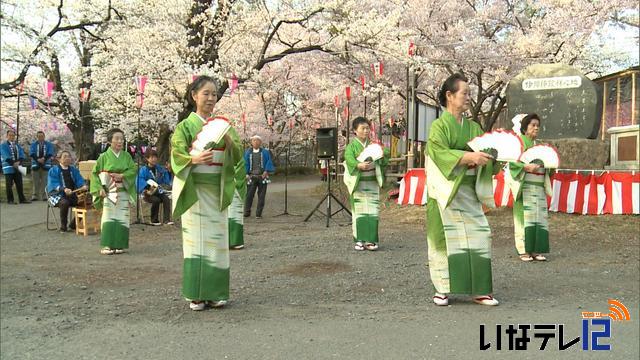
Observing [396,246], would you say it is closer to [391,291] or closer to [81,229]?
[391,291]

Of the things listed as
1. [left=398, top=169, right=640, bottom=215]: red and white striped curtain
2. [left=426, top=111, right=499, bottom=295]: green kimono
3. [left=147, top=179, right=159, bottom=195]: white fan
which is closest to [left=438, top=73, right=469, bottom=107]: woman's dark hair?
[left=426, top=111, right=499, bottom=295]: green kimono

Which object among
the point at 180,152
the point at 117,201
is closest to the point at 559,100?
the point at 117,201

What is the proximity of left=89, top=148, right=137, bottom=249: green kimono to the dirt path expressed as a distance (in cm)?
28

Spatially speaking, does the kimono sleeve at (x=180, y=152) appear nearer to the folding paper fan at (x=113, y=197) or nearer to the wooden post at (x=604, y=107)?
the folding paper fan at (x=113, y=197)

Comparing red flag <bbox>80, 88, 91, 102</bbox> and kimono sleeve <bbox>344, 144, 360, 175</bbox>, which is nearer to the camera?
kimono sleeve <bbox>344, 144, 360, 175</bbox>

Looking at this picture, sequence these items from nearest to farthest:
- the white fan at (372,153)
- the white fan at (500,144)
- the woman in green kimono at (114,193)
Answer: the white fan at (500,144) → the white fan at (372,153) → the woman in green kimono at (114,193)

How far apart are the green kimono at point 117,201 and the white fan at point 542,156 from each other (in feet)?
18.2

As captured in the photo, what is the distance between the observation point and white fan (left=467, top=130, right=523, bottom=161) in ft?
14.2

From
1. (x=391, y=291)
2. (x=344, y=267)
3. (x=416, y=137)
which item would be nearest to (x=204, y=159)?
(x=391, y=291)

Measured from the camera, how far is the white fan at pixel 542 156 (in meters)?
6.38

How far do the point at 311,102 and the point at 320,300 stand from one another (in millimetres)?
25935

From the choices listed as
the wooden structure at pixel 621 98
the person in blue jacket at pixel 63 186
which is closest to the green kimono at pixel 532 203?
the person in blue jacket at pixel 63 186

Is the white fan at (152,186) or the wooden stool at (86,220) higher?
the white fan at (152,186)

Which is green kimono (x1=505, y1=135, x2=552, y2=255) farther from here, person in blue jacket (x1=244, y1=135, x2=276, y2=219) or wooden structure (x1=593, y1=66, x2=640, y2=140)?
wooden structure (x1=593, y1=66, x2=640, y2=140)
